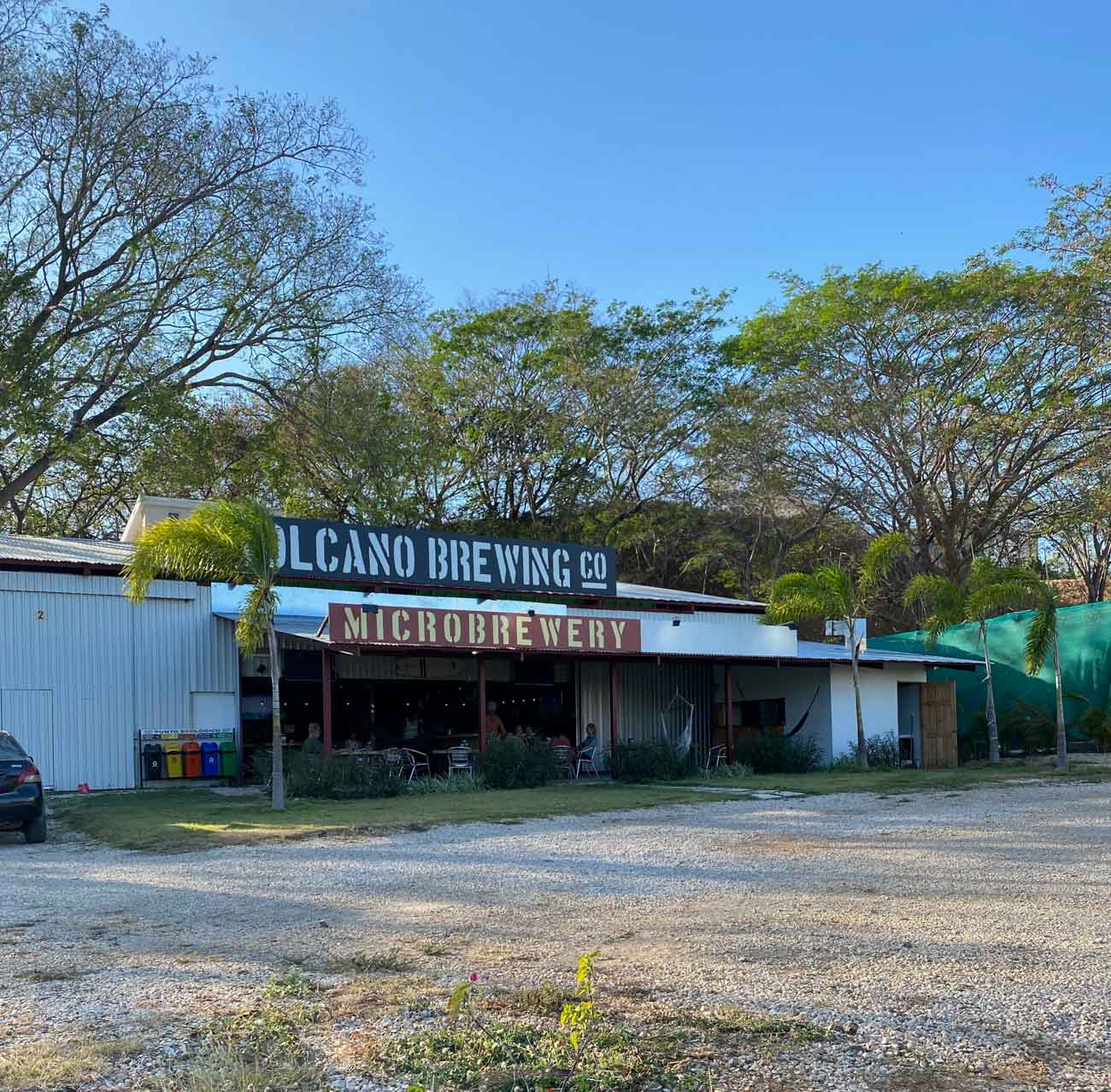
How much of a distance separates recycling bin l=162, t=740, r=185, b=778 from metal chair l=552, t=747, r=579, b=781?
248 inches

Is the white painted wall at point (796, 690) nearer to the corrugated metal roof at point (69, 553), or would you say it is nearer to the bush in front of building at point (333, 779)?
the corrugated metal roof at point (69, 553)

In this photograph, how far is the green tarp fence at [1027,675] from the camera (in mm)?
27922

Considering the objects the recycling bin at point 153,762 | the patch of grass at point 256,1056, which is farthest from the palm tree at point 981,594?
the patch of grass at point 256,1056

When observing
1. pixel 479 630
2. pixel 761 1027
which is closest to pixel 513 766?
pixel 479 630

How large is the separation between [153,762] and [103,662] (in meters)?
1.87

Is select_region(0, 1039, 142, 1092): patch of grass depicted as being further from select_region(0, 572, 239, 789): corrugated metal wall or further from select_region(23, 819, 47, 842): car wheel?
select_region(0, 572, 239, 789): corrugated metal wall

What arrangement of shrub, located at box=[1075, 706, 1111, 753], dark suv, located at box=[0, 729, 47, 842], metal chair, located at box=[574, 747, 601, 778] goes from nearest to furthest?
dark suv, located at box=[0, 729, 47, 842]
metal chair, located at box=[574, 747, 601, 778]
shrub, located at box=[1075, 706, 1111, 753]

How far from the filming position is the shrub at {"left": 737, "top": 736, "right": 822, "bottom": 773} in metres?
23.6

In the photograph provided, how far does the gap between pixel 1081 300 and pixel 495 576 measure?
49.7ft

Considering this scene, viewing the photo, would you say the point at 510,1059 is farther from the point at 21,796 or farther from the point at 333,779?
the point at 333,779

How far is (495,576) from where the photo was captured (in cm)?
2431

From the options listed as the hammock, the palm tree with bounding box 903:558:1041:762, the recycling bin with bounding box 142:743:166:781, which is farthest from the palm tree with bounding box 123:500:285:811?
the palm tree with bounding box 903:558:1041:762

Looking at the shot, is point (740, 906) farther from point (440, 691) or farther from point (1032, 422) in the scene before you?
point (1032, 422)

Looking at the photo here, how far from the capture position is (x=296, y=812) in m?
15.7
